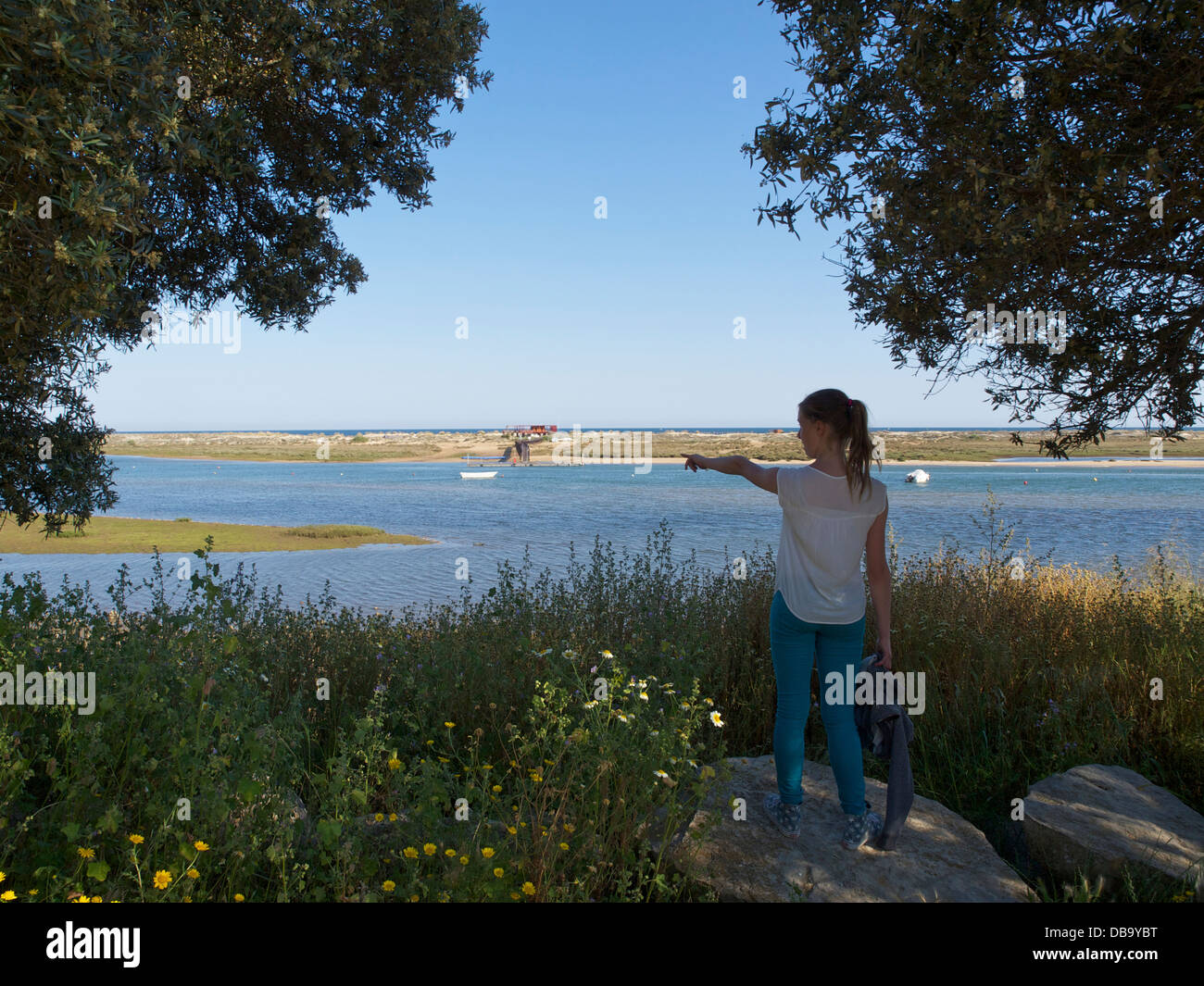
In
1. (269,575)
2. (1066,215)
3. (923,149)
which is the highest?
(923,149)

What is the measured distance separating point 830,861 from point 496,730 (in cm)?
215

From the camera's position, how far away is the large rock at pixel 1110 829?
3.82 m

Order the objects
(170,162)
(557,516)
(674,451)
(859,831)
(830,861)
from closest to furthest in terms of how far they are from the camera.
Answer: (830,861) → (859,831) → (170,162) → (557,516) → (674,451)

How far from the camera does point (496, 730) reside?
15.9 ft

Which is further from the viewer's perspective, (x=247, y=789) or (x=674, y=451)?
(x=674, y=451)

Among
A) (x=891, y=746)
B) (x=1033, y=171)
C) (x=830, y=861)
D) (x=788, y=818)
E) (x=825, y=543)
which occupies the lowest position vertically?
(x=830, y=861)

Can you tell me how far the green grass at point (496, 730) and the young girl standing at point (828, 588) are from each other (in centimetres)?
55

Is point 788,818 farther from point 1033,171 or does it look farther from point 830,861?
point 1033,171

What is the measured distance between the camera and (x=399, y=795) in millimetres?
3580

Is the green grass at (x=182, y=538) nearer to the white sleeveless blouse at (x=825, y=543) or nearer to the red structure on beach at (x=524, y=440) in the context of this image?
the white sleeveless blouse at (x=825, y=543)

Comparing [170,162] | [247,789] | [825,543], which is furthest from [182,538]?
[825,543]
